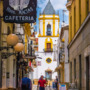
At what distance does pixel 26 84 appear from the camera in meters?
16.3

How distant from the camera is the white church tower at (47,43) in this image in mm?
73562

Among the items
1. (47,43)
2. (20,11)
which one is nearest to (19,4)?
(20,11)

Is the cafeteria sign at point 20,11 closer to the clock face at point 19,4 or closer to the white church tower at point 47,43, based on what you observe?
the clock face at point 19,4

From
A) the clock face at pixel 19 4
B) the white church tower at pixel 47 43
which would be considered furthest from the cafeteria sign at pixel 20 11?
the white church tower at pixel 47 43

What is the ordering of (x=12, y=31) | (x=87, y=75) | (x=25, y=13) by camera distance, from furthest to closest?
(x=12, y=31) < (x=87, y=75) < (x=25, y=13)

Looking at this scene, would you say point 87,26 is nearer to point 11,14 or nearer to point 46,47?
point 11,14

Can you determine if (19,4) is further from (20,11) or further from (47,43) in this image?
(47,43)

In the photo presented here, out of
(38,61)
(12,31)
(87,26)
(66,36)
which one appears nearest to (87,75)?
(87,26)

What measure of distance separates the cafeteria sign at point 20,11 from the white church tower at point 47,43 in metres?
57.5

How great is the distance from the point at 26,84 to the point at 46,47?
58.3m

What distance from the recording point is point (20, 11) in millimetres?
15438

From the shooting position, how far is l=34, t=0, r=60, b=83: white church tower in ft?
241

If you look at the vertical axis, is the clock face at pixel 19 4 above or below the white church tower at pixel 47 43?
below

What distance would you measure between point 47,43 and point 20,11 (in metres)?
59.5
